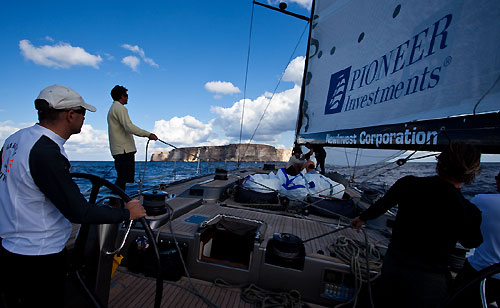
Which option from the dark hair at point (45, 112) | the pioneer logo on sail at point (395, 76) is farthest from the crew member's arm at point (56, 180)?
the pioneer logo on sail at point (395, 76)

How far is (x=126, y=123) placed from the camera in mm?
2645

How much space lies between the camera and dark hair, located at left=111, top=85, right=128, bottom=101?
268 cm

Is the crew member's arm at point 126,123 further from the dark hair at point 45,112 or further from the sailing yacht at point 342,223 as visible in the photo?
the dark hair at point 45,112

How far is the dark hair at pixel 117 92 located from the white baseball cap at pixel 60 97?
1940 mm

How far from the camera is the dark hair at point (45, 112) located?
904 mm

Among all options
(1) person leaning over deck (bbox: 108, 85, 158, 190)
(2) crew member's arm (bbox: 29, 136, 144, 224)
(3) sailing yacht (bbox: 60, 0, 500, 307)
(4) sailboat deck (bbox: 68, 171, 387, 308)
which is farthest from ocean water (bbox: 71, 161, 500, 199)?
(2) crew member's arm (bbox: 29, 136, 144, 224)

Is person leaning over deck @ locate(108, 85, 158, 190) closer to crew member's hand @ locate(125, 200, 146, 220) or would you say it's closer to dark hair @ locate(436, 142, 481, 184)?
crew member's hand @ locate(125, 200, 146, 220)

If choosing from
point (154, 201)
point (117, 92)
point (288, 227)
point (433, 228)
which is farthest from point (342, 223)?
point (117, 92)

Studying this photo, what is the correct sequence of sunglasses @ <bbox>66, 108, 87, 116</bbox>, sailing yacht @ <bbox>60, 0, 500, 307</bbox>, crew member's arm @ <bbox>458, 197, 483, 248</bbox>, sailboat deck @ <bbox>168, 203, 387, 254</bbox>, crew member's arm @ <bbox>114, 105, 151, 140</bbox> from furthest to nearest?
crew member's arm @ <bbox>114, 105, 151, 140</bbox>, sailboat deck @ <bbox>168, 203, 387, 254</bbox>, sailing yacht @ <bbox>60, 0, 500, 307</bbox>, crew member's arm @ <bbox>458, 197, 483, 248</bbox>, sunglasses @ <bbox>66, 108, 87, 116</bbox>

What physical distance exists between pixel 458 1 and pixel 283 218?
2.65 m

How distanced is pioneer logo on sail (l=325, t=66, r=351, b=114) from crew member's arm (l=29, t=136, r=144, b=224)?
10.9ft

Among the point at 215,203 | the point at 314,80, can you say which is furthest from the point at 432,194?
the point at 314,80

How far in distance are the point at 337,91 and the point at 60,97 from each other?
11.5ft

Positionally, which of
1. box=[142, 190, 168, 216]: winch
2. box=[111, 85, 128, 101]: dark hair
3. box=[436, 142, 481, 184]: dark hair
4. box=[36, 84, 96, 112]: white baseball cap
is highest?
box=[111, 85, 128, 101]: dark hair
